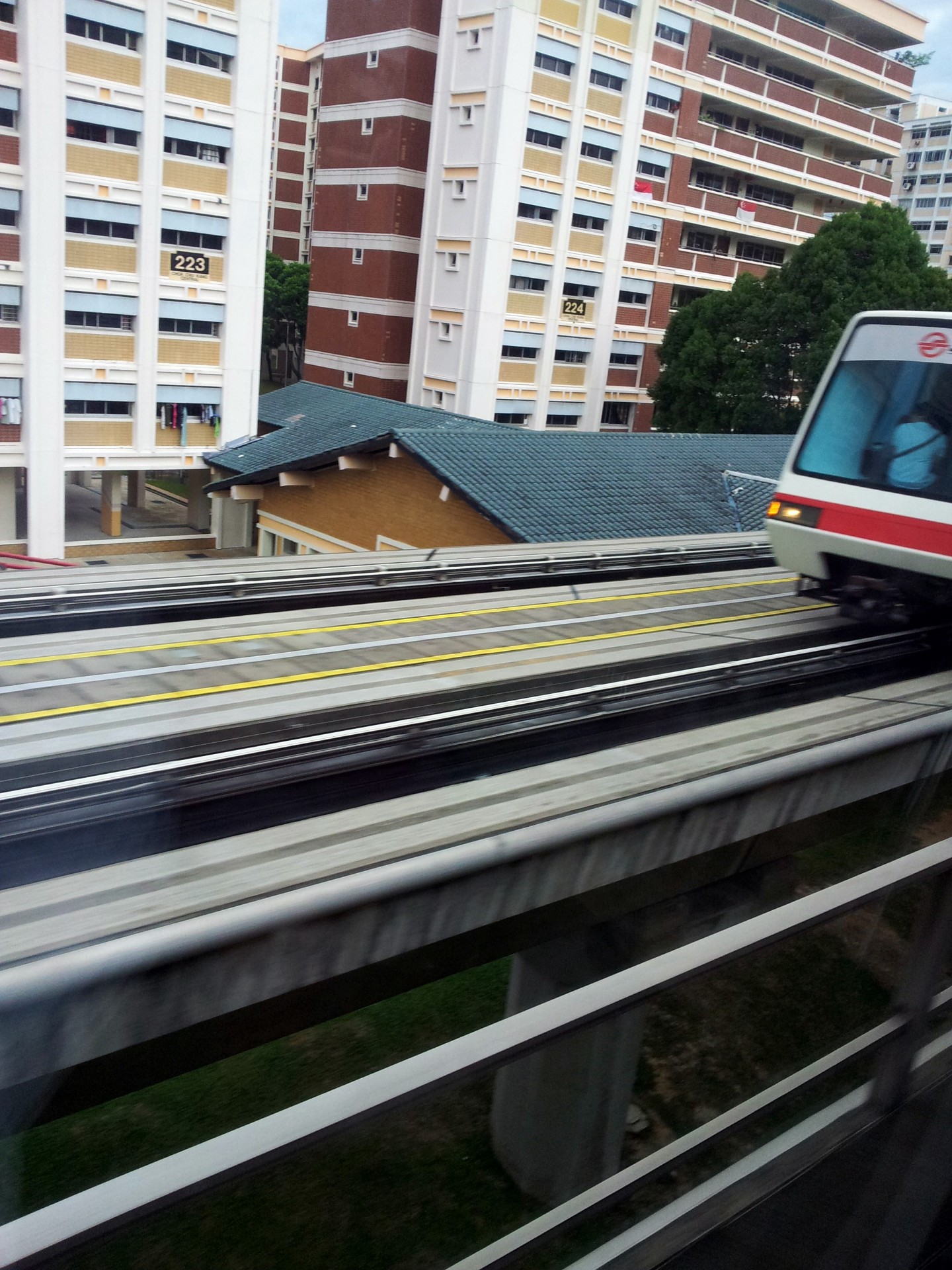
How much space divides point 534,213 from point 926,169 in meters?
9.75

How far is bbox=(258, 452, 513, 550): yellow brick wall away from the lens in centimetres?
1037

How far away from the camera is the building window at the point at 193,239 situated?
15.1 m

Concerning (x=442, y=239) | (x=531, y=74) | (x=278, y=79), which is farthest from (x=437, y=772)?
(x=278, y=79)

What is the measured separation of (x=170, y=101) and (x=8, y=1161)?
52.2 feet

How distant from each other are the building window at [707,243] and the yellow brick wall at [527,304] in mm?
3334

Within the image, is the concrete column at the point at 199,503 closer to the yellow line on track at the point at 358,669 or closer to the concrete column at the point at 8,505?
the concrete column at the point at 8,505

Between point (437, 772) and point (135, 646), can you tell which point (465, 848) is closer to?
point (437, 772)

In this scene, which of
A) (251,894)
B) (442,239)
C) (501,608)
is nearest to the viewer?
(251,894)

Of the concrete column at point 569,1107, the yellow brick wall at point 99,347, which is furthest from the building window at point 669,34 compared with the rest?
the concrete column at point 569,1107

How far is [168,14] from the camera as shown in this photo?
14477mm

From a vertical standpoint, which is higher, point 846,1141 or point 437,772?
point 846,1141

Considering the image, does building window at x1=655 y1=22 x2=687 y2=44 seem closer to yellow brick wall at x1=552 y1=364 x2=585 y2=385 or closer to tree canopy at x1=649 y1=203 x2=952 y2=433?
tree canopy at x1=649 y1=203 x2=952 y2=433

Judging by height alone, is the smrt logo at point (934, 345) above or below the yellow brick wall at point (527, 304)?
below

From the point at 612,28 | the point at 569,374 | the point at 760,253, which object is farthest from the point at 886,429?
the point at 760,253
